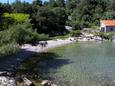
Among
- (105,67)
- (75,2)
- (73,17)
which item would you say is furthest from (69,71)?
(75,2)

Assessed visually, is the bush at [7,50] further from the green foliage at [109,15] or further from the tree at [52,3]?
the tree at [52,3]

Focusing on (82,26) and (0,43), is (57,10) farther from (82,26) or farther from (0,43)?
(0,43)

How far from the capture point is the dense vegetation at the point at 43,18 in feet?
172

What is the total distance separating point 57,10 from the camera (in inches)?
3378

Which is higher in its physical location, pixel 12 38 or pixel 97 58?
pixel 12 38

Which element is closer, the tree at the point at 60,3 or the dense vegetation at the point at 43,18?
the dense vegetation at the point at 43,18

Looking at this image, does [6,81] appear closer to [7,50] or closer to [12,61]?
[12,61]

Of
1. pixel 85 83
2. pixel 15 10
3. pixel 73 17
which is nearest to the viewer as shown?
pixel 85 83

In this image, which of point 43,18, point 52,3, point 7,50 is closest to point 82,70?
point 7,50

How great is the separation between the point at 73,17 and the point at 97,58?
6402 centimetres

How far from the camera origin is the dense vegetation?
2058 inches

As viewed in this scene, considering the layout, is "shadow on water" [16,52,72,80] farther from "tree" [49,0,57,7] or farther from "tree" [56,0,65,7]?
"tree" [56,0,65,7]

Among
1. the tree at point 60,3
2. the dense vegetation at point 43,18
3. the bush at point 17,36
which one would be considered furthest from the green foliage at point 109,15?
the bush at point 17,36

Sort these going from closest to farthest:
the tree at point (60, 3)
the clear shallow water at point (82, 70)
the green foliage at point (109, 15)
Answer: the clear shallow water at point (82, 70) → the green foliage at point (109, 15) → the tree at point (60, 3)
